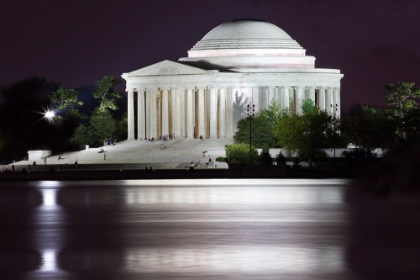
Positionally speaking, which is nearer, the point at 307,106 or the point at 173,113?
the point at 307,106

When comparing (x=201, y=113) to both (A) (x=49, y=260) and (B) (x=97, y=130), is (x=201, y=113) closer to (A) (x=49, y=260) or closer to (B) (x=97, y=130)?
(B) (x=97, y=130)

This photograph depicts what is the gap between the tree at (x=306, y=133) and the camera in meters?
147

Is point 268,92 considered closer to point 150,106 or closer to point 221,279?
point 150,106

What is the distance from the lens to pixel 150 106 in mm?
192250

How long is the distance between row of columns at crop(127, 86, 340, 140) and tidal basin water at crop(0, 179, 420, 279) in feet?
363

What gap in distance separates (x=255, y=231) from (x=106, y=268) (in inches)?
461

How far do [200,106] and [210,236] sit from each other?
14020 centimetres

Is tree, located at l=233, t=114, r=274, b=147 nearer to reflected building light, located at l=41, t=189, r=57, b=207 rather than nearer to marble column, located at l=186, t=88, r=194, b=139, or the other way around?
marble column, located at l=186, t=88, r=194, b=139

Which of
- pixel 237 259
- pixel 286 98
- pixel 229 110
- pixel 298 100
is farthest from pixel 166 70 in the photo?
pixel 237 259

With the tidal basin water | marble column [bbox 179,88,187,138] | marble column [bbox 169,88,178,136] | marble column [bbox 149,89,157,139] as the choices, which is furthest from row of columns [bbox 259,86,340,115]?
the tidal basin water

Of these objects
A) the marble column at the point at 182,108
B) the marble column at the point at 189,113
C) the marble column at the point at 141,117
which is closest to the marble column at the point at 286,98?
the marble column at the point at 189,113

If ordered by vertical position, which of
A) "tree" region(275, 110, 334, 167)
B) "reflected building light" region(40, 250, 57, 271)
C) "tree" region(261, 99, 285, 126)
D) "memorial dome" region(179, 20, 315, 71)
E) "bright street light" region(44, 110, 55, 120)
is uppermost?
"memorial dome" region(179, 20, 315, 71)

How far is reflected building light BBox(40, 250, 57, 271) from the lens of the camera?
38125mm

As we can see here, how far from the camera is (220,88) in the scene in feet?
615
